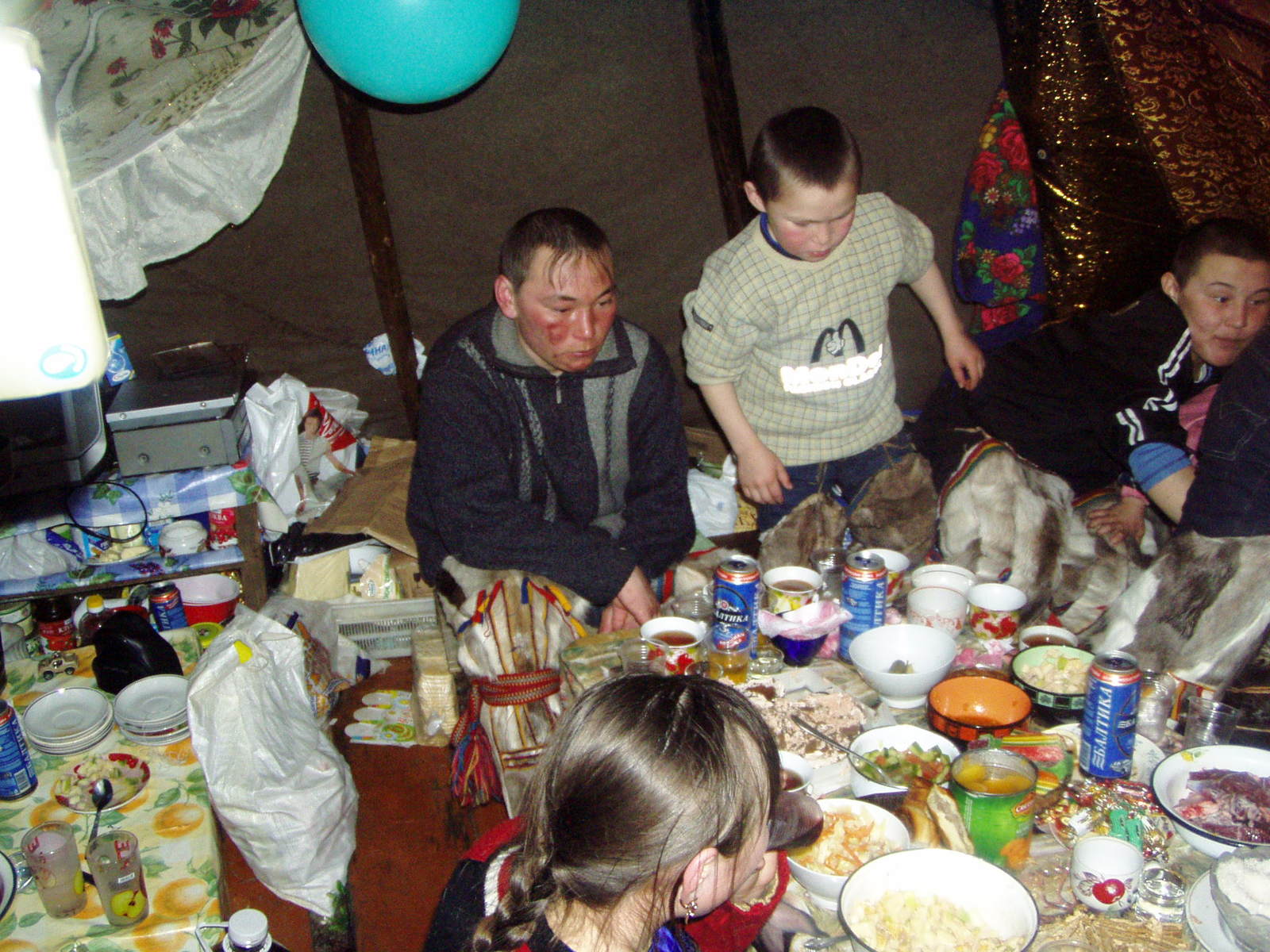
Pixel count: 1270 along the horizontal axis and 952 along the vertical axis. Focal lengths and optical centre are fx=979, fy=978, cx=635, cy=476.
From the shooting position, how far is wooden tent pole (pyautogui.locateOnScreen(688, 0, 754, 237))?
3.30 metres

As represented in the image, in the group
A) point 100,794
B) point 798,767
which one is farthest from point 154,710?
point 798,767

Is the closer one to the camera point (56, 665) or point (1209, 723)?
point (1209, 723)

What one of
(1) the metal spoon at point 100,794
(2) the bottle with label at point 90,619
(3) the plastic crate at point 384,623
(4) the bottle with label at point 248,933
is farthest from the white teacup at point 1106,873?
(2) the bottle with label at point 90,619

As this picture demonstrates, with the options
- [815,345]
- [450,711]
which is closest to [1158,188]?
[815,345]

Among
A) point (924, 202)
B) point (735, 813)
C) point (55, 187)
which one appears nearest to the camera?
point (55, 187)

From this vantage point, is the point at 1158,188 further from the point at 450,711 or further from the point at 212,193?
the point at 212,193

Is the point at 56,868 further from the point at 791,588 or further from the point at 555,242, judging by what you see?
the point at 555,242

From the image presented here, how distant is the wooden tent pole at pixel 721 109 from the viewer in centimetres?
330

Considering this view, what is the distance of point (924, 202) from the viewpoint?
11.9 ft

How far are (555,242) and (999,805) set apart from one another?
154 cm

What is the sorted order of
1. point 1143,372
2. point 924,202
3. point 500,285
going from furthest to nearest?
point 924,202
point 1143,372
point 500,285

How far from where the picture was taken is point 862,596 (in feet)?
5.96

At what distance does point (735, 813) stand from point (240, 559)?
247cm

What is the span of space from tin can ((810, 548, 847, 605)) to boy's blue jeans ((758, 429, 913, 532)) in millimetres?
711
